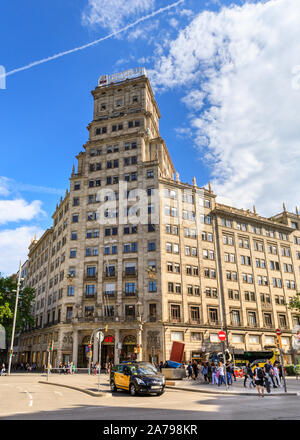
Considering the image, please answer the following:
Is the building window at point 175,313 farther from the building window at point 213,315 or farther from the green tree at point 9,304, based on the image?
the green tree at point 9,304

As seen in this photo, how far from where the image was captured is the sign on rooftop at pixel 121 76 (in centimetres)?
6412

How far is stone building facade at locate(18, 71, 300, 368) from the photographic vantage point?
48156 millimetres

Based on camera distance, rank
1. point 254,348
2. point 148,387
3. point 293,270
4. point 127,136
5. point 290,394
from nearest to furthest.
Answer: point 148,387 < point 290,394 < point 254,348 < point 127,136 < point 293,270

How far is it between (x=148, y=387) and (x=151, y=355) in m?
29.2

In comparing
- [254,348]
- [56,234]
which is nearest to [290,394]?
[254,348]

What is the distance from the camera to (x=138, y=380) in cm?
1825

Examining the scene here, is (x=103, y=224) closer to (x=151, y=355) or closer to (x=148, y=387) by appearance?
(x=151, y=355)

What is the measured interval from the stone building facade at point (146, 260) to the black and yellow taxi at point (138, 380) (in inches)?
907

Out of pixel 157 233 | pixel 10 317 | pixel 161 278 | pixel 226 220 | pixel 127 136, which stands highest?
pixel 127 136

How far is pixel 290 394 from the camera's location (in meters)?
20.0

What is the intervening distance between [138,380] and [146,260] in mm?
31977

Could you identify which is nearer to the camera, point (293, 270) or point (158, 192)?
point (158, 192)

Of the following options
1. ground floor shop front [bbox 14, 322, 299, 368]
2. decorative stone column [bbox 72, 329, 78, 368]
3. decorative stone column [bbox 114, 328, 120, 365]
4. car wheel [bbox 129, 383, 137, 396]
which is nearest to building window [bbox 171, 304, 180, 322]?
ground floor shop front [bbox 14, 322, 299, 368]

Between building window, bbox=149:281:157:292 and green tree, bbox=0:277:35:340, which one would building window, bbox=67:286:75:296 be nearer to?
green tree, bbox=0:277:35:340
